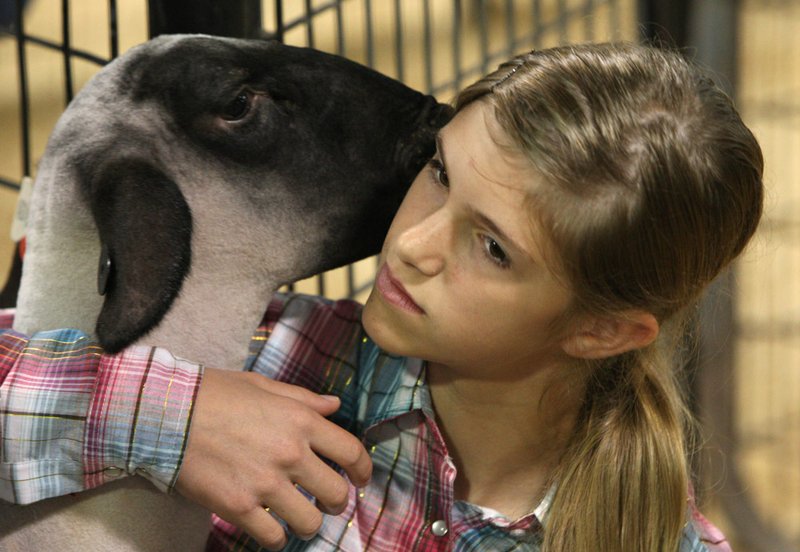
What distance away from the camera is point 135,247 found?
0.72m

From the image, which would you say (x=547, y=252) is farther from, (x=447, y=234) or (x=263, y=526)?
(x=263, y=526)

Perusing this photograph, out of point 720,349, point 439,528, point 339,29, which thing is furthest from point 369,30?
Answer: point 720,349

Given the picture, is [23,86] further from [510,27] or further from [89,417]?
[510,27]

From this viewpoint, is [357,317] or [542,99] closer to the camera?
[542,99]

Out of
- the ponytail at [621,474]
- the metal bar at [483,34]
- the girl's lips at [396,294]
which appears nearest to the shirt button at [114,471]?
the girl's lips at [396,294]

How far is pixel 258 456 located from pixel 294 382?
0.19 m

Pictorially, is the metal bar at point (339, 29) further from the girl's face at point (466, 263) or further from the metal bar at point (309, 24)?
the girl's face at point (466, 263)

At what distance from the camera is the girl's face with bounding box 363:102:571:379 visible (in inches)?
27.8

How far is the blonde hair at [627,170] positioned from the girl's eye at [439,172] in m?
0.06

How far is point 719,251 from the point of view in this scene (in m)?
0.76

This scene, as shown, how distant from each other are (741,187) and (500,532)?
1.10 ft

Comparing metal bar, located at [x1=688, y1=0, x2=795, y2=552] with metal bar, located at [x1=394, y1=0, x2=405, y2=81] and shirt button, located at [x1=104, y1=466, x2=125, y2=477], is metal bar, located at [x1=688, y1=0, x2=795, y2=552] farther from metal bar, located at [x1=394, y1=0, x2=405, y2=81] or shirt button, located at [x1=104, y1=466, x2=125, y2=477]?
shirt button, located at [x1=104, y1=466, x2=125, y2=477]

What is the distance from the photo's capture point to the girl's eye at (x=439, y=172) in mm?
753

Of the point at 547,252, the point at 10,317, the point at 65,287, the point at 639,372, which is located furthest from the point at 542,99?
the point at 10,317
